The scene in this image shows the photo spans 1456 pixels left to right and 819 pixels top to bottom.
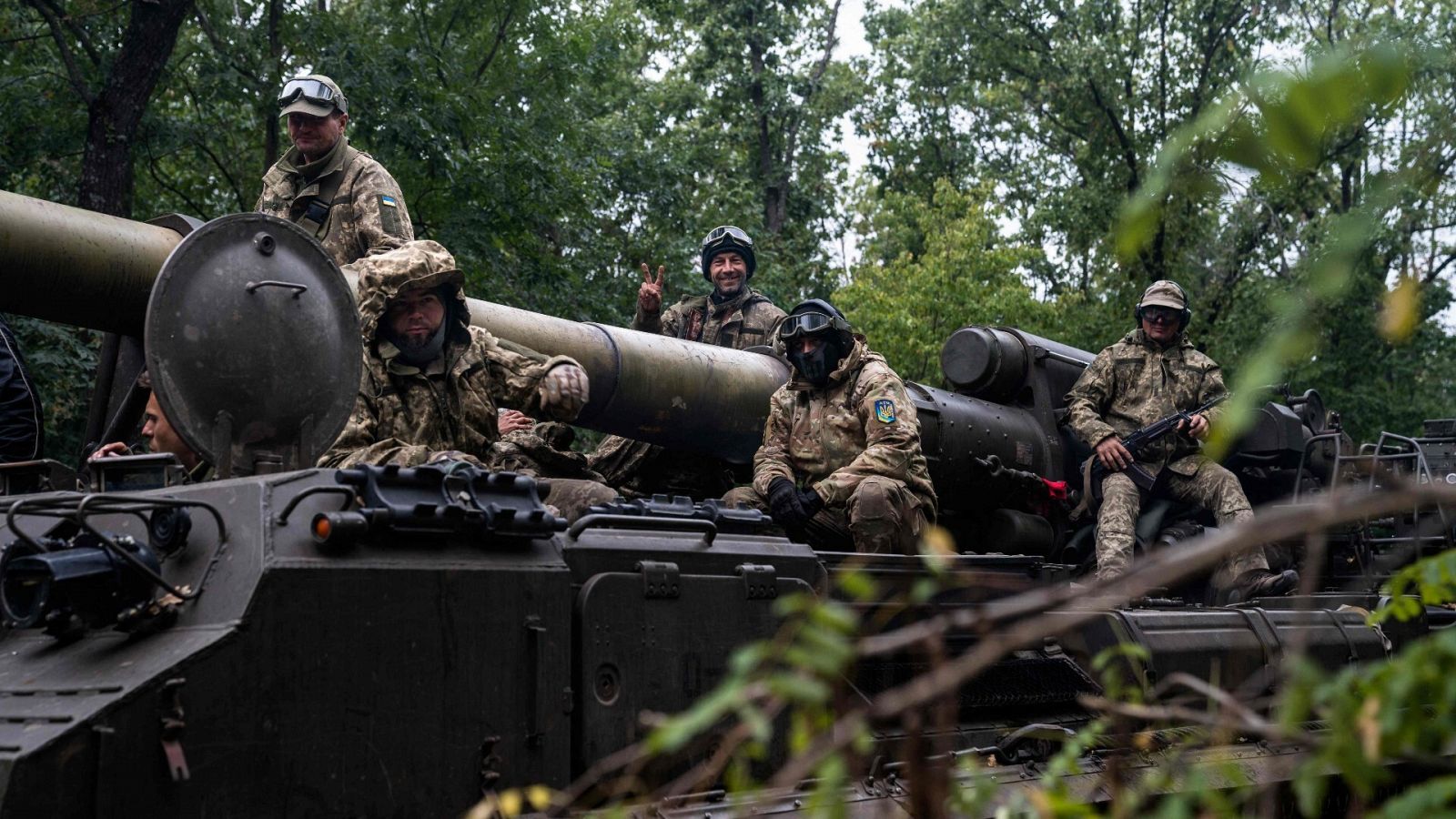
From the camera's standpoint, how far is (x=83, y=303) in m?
5.82

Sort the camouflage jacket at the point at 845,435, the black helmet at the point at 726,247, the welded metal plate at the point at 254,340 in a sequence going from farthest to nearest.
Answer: the black helmet at the point at 726,247 → the camouflage jacket at the point at 845,435 → the welded metal plate at the point at 254,340

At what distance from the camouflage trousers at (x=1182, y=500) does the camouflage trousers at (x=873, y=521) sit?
5.50 ft

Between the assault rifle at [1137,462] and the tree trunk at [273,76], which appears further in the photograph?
the tree trunk at [273,76]

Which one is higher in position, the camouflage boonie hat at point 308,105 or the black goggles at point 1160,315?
the camouflage boonie hat at point 308,105

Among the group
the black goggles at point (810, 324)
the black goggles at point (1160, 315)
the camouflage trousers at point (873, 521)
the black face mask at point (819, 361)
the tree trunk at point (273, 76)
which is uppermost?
the tree trunk at point (273, 76)

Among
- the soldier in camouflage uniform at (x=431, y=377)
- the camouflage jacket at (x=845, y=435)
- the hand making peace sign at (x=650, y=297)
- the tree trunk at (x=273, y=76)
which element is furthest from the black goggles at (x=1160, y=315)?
the tree trunk at (x=273, y=76)

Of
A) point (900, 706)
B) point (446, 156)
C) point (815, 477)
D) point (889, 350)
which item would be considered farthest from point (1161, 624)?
point (889, 350)

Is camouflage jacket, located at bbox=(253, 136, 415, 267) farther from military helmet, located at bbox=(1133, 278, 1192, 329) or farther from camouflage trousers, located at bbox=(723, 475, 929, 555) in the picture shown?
military helmet, located at bbox=(1133, 278, 1192, 329)

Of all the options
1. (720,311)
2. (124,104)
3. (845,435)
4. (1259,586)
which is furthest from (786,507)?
(124,104)

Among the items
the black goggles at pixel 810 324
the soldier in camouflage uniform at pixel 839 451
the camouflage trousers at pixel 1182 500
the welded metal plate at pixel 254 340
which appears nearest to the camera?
the welded metal plate at pixel 254 340

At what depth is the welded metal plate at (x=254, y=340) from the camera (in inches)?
198

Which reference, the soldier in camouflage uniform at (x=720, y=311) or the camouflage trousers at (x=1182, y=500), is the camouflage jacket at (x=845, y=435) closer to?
the soldier in camouflage uniform at (x=720, y=311)

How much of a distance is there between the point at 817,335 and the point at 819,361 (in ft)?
0.38

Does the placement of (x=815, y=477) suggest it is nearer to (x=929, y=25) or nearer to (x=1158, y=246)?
(x=1158, y=246)
